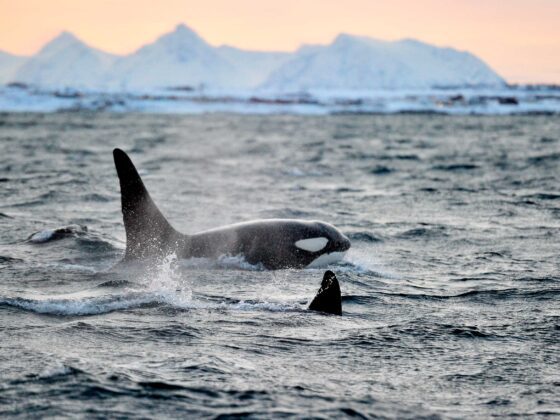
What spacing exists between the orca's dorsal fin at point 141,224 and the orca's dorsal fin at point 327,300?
294 centimetres

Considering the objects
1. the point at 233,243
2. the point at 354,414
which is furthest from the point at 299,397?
the point at 233,243

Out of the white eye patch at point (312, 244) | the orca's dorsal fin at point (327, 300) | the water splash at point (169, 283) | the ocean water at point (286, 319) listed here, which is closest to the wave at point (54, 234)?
the ocean water at point (286, 319)

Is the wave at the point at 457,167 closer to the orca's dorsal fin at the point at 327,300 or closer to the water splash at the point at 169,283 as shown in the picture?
the water splash at the point at 169,283

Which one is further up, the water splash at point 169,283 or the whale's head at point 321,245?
the whale's head at point 321,245

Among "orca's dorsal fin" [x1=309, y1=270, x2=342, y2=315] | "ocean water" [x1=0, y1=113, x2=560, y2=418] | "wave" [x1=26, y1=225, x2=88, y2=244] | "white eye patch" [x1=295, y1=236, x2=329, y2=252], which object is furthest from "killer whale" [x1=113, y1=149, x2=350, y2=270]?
"wave" [x1=26, y1=225, x2=88, y2=244]

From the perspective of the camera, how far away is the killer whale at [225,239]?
1079cm

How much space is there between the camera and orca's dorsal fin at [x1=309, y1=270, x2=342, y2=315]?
8.76m

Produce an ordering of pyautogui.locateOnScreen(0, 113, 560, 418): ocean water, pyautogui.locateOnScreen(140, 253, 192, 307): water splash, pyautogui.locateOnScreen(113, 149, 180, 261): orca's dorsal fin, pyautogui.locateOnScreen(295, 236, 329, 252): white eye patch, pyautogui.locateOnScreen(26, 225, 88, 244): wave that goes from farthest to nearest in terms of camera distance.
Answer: pyautogui.locateOnScreen(26, 225, 88, 244): wave → pyautogui.locateOnScreen(295, 236, 329, 252): white eye patch → pyautogui.locateOnScreen(113, 149, 180, 261): orca's dorsal fin → pyautogui.locateOnScreen(140, 253, 192, 307): water splash → pyautogui.locateOnScreen(0, 113, 560, 418): ocean water

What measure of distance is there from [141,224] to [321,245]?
8.24 feet

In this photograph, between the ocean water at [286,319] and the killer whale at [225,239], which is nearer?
the ocean water at [286,319]

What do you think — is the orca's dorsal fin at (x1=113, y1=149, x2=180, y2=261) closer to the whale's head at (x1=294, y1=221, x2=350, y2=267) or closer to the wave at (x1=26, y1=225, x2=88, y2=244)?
the whale's head at (x1=294, y1=221, x2=350, y2=267)

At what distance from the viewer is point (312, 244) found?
445 inches

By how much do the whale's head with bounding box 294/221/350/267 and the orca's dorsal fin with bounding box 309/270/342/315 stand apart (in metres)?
2.43

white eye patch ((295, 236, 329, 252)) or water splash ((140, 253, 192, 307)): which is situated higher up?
white eye patch ((295, 236, 329, 252))
